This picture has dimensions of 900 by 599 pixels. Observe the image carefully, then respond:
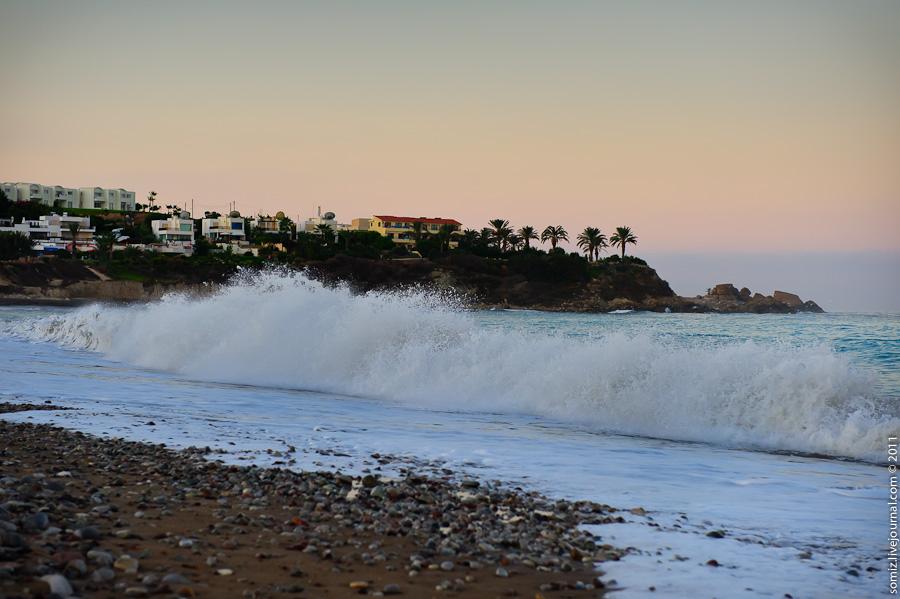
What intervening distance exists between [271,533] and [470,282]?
113m

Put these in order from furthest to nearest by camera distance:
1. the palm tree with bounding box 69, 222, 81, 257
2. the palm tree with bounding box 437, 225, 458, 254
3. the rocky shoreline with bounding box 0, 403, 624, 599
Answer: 1. the palm tree with bounding box 437, 225, 458, 254
2. the palm tree with bounding box 69, 222, 81, 257
3. the rocky shoreline with bounding box 0, 403, 624, 599

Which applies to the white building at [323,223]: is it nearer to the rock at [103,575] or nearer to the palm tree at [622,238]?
the palm tree at [622,238]

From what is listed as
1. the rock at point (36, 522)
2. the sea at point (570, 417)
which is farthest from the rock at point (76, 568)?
the sea at point (570, 417)

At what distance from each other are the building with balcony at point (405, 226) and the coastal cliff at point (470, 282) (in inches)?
1075

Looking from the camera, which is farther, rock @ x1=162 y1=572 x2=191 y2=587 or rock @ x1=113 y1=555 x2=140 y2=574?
rock @ x1=113 y1=555 x2=140 y2=574

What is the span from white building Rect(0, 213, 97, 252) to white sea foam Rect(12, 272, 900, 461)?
108231 millimetres

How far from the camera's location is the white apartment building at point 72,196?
167 meters

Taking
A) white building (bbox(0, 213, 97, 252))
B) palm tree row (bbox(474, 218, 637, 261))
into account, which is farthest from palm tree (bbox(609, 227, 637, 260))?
white building (bbox(0, 213, 97, 252))

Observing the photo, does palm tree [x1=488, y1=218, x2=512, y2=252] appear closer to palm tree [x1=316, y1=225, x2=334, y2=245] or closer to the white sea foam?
palm tree [x1=316, y1=225, x2=334, y2=245]

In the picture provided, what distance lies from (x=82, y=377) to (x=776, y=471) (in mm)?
16077

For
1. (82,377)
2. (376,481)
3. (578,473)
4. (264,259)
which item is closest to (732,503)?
(578,473)

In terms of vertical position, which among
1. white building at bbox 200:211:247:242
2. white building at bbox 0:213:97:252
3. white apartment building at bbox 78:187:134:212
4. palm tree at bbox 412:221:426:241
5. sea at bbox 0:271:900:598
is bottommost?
sea at bbox 0:271:900:598

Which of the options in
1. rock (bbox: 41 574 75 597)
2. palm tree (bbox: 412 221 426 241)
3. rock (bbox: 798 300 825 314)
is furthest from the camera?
palm tree (bbox: 412 221 426 241)

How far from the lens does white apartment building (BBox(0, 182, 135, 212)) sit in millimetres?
166875
